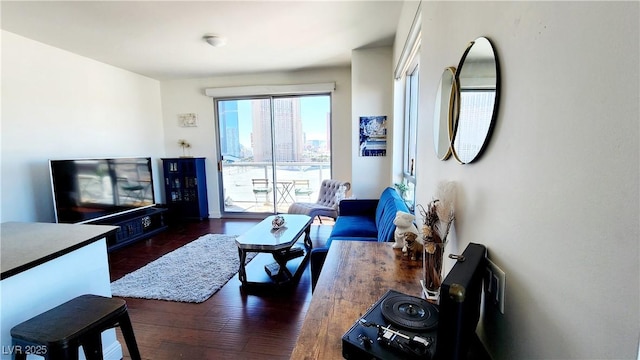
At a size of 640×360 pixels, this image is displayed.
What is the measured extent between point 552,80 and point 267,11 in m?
2.80

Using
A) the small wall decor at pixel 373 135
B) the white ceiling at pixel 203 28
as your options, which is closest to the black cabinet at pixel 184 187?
the white ceiling at pixel 203 28

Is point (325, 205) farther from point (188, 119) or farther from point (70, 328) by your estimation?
point (70, 328)

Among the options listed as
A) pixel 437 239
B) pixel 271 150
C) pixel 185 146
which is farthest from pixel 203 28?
pixel 437 239

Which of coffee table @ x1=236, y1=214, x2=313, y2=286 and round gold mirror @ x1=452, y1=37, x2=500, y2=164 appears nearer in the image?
round gold mirror @ x1=452, y1=37, x2=500, y2=164

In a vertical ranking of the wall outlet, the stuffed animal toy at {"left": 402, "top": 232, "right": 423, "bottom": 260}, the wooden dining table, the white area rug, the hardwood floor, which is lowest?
the hardwood floor

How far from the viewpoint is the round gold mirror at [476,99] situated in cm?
84

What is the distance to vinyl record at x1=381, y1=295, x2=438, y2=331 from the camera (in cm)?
82

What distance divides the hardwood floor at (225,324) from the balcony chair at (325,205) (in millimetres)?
1333

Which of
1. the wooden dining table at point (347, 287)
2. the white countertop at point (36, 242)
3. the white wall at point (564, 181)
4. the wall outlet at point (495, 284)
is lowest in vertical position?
the wooden dining table at point (347, 287)

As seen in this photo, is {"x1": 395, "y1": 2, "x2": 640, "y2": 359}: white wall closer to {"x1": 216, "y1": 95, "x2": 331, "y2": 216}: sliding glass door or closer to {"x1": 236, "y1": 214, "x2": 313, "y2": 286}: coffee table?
{"x1": 236, "y1": 214, "x2": 313, "y2": 286}: coffee table

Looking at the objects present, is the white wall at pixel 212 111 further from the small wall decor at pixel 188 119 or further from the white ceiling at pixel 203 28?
the white ceiling at pixel 203 28

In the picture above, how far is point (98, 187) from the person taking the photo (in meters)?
3.76

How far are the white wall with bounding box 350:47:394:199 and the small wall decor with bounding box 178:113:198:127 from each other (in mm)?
3237

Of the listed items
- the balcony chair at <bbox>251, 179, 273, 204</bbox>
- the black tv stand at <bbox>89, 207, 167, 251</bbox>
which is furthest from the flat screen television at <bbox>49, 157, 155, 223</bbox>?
the balcony chair at <bbox>251, 179, 273, 204</bbox>
